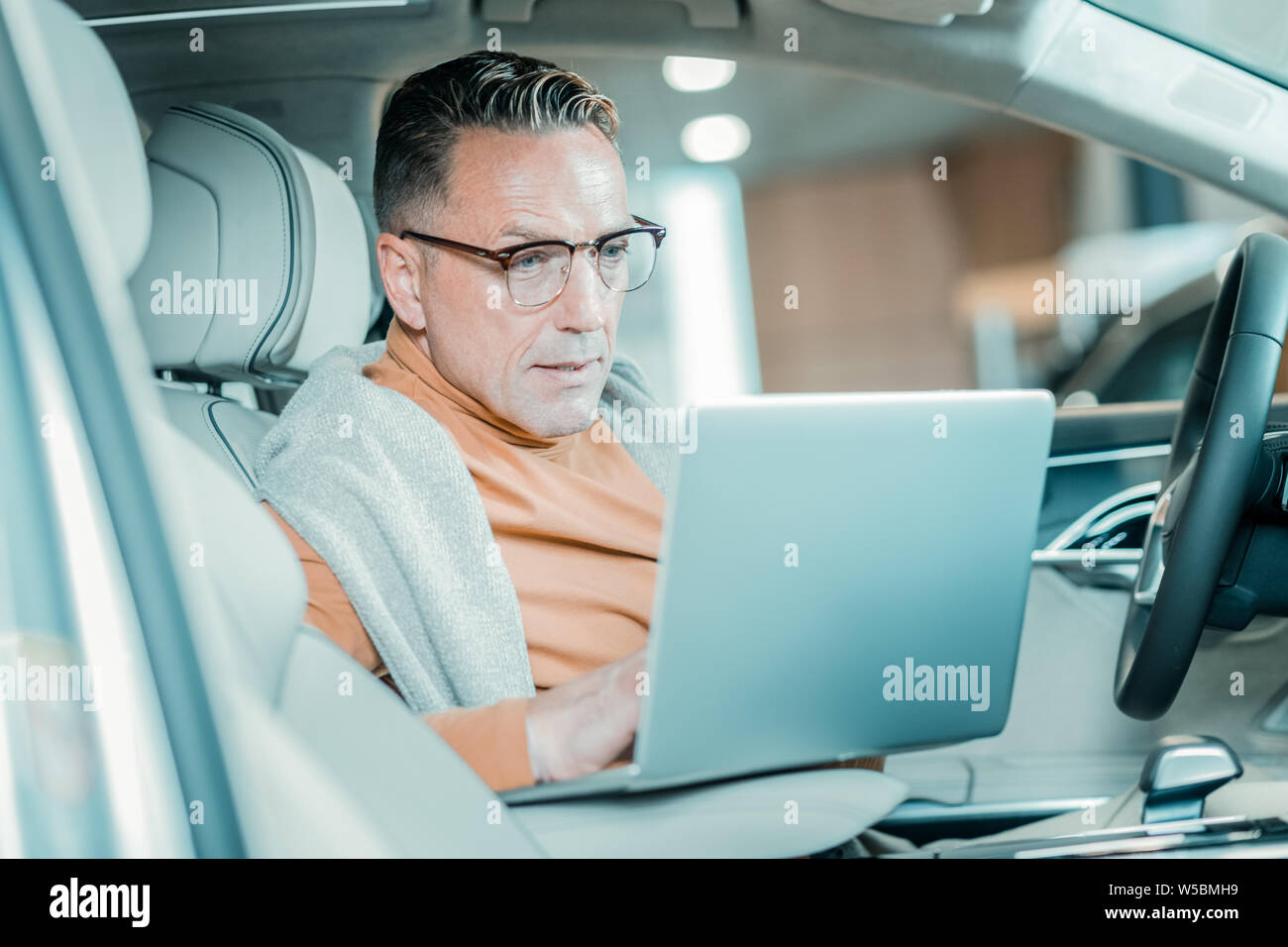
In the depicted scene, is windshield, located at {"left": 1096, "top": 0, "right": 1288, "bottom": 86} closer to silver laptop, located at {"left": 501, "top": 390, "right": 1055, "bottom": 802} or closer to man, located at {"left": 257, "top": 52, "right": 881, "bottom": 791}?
man, located at {"left": 257, "top": 52, "right": 881, "bottom": 791}

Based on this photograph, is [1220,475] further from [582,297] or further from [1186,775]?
[582,297]

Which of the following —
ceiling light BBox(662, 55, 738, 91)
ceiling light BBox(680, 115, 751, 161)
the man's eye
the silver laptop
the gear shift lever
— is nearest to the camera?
the silver laptop

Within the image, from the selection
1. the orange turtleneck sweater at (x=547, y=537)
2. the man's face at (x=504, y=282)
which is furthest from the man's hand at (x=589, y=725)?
the man's face at (x=504, y=282)

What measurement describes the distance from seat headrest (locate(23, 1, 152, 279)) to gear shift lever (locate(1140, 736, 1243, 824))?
743 millimetres

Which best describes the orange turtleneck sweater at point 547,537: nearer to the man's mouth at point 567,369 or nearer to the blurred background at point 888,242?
the man's mouth at point 567,369

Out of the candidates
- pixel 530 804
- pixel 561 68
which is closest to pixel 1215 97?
pixel 561 68

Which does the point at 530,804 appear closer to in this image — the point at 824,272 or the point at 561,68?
the point at 561,68

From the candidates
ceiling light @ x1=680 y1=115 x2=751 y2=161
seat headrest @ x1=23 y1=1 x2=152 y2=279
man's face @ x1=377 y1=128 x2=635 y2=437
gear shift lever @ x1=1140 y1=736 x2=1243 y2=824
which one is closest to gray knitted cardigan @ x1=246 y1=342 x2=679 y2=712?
man's face @ x1=377 y1=128 x2=635 y2=437

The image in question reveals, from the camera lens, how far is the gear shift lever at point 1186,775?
722 mm

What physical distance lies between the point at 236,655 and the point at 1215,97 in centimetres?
105

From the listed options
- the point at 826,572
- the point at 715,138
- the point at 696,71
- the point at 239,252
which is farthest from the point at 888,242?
the point at 826,572

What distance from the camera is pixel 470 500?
0.91 m

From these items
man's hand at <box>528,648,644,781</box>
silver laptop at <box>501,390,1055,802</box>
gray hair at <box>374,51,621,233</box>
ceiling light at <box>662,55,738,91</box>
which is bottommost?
man's hand at <box>528,648,644,781</box>

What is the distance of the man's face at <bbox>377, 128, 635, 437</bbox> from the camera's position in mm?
983
